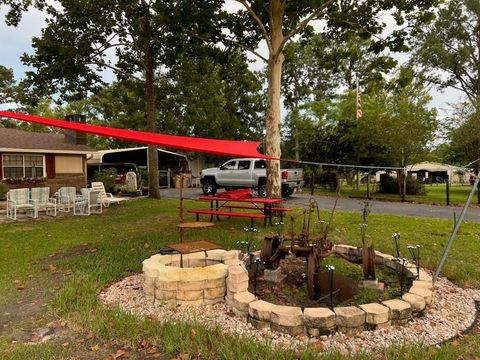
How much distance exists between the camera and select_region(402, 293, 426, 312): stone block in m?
3.38

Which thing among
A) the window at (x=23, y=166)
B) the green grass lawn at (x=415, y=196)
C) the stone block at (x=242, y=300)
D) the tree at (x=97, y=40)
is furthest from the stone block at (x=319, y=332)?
the window at (x=23, y=166)

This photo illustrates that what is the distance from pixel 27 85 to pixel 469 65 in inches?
1117

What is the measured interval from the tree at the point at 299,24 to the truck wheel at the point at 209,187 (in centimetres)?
868

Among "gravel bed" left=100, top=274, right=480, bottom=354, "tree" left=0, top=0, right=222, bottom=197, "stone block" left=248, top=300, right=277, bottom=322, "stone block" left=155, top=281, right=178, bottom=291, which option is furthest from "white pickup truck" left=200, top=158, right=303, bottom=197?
"stone block" left=248, top=300, right=277, bottom=322

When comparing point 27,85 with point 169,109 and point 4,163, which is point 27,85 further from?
point 169,109

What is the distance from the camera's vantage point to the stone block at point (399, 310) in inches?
127

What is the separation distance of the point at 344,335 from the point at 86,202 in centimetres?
1031

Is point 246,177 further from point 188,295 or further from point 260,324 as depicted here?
point 260,324

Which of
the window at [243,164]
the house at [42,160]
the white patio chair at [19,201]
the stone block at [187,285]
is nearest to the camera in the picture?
the stone block at [187,285]

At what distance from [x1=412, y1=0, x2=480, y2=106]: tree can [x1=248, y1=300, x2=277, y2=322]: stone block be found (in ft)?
88.3

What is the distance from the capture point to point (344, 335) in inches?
120

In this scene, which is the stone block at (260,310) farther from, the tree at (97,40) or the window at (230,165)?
the window at (230,165)

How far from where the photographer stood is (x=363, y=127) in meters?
17.4

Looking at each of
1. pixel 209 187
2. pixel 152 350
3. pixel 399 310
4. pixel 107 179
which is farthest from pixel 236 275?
pixel 107 179
